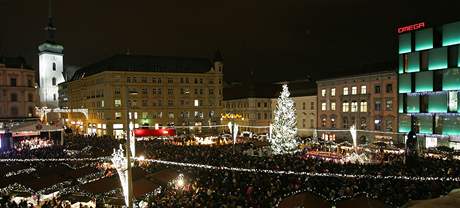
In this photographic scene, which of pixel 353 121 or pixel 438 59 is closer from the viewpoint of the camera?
pixel 438 59

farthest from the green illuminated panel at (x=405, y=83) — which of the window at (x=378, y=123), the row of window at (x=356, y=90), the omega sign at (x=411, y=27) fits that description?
the omega sign at (x=411, y=27)

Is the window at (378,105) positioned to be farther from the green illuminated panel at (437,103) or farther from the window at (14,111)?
the window at (14,111)

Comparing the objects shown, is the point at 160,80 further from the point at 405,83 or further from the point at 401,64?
the point at 405,83

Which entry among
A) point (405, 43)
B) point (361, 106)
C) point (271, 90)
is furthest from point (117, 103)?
point (405, 43)

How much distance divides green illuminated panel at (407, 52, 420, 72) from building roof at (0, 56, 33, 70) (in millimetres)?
58620

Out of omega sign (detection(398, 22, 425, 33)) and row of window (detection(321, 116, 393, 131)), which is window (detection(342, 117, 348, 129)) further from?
omega sign (detection(398, 22, 425, 33))

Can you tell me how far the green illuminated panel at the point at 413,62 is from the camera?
44.7 metres

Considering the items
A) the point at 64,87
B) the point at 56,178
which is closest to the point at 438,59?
the point at 56,178

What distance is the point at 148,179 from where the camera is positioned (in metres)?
20.3

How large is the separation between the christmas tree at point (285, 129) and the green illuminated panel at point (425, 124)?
58.7 ft

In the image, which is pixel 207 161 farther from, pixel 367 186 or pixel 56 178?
pixel 367 186

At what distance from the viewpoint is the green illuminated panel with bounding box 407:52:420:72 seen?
147ft

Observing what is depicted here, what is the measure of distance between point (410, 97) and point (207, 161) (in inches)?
1189

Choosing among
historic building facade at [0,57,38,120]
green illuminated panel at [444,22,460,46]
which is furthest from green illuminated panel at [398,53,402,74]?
historic building facade at [0,57,38,120]
